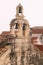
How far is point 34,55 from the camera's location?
25.5m

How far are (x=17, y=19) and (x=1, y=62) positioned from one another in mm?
7418

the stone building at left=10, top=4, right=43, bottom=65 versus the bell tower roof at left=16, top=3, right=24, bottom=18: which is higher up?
the bell tower roof at left=16, top=3, right=24, bottom=18

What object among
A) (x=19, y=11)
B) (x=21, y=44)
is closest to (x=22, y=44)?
(x=21, y=44)

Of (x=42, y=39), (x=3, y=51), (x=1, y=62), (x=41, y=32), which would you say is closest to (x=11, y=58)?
(x=3, y=51)

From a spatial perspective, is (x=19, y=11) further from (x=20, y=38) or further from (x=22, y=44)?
(x=22, y=44)

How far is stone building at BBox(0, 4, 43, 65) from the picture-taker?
2436 centimetres

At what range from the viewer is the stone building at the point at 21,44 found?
24.4 meters

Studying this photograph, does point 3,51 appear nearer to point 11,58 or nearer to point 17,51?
point 11,58

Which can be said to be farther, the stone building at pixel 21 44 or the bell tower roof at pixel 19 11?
the bell tower roof at pixel 19 11

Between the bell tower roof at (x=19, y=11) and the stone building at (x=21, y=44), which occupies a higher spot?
the bell tower roof at (x=19, y=11)

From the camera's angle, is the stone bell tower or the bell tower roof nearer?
the stone bell tower

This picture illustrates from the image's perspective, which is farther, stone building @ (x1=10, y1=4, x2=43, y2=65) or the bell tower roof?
the bell tower roof

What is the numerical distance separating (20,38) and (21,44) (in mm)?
614

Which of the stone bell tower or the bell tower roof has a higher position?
the bell tower roof
